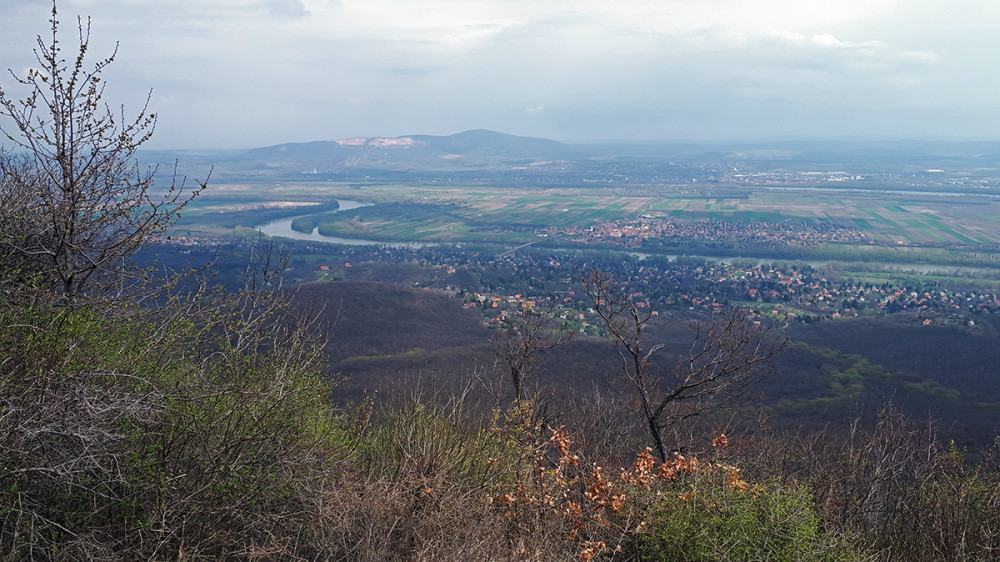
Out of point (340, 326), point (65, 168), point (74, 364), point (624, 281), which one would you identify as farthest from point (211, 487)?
point (624, 281)

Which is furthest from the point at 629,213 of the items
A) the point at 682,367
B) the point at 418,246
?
the point at 682,367

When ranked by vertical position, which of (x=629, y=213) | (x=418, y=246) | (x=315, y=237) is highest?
(x=629, y=213)

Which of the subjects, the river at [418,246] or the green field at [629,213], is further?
the green field at [629,213]

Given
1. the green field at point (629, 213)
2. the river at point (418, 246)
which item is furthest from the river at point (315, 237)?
the green field at point (629, 213)

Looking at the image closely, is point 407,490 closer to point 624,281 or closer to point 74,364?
point 74,364

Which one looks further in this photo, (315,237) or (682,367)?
(315,237)

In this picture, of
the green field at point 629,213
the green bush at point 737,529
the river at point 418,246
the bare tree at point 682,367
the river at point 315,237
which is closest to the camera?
the green bush at point 737,529

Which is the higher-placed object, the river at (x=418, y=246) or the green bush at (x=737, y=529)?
the green bush at (x=737, y=529)

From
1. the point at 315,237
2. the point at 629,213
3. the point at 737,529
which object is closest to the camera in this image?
the point at 737,529

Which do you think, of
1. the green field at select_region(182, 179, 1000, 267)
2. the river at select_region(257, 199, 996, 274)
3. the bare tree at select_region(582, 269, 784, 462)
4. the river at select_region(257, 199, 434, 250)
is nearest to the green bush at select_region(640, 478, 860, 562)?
the bare tree at select_region(582, 269, 784, 462)

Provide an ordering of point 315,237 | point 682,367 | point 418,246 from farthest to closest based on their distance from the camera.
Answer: point 315,237
point 418,246
point 682,367

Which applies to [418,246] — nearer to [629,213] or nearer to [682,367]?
[629,213]

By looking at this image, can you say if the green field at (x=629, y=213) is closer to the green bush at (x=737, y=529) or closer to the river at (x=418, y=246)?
the river at (x=418, y=246)
